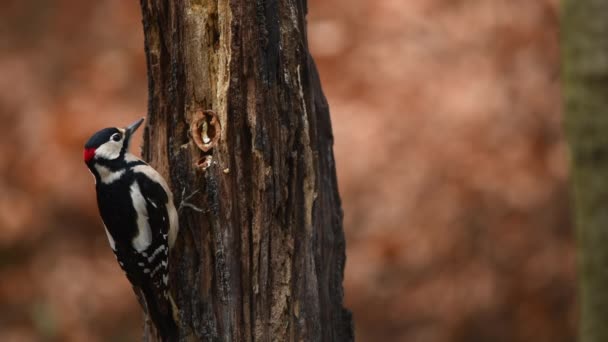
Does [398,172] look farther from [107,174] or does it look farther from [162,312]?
[162,312]

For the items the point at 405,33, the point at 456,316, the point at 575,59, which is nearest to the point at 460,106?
the point at 405,33

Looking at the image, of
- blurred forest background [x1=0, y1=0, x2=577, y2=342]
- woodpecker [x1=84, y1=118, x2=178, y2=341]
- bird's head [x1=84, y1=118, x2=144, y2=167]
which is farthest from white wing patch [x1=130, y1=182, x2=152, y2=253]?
blurred forest background [x1=0, y1=0, x2=577, y2=342]

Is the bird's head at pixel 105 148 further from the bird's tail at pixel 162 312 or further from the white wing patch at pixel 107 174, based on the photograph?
the bird's tail at pixel 162 312

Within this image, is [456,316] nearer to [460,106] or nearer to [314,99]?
[460,106]

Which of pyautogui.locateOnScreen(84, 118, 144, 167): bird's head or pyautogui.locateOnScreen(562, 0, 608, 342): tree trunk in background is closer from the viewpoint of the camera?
pyautogui.locateOnScreen(84, 118, 144, 167): bird's head

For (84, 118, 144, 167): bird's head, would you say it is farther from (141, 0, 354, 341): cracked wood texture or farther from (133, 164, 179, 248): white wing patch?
(141, 0, 354, 341): cracked wood texture
